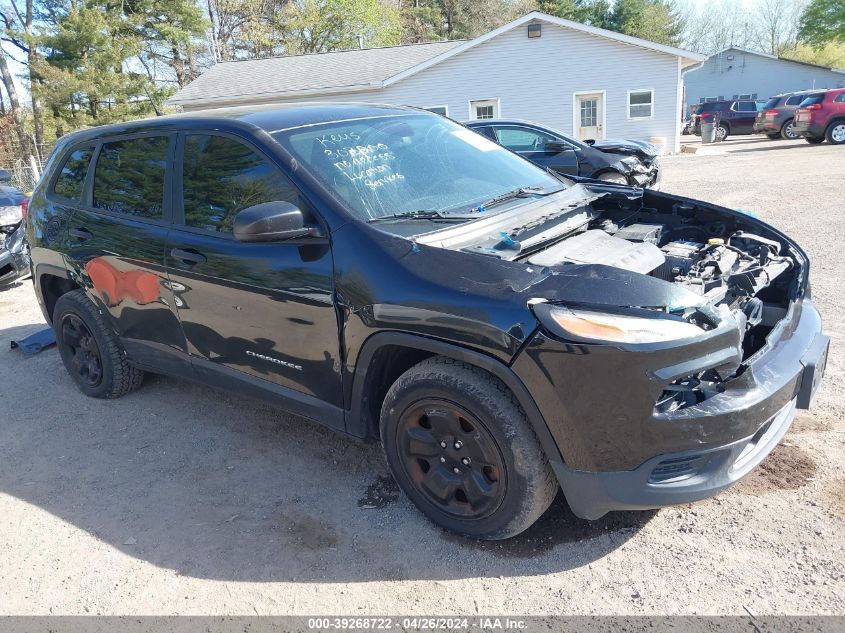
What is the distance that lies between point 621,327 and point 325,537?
64.7 inches

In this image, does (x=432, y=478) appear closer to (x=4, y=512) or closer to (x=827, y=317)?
(x=4, y=512)

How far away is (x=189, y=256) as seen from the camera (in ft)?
10.9

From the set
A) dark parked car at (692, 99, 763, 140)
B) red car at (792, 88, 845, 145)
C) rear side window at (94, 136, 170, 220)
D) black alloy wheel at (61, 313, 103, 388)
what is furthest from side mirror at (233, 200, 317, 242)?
dark parked car at (692, 99, 763, 140)

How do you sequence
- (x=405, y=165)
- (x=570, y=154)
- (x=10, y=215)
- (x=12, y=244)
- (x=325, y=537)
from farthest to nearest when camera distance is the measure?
(x=570, y=154), (x=10, y=215), (x=12, y=244), (x=405, y=165), (x=325, y=537)

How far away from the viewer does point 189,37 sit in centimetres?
3125

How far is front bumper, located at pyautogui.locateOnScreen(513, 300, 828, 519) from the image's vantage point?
217 cm

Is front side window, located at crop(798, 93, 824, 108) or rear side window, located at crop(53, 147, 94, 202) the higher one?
rear side window, located at crop(53, 147, 94, 202)

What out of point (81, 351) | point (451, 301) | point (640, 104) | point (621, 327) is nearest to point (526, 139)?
point (81, 351)

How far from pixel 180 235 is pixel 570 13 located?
4041 cm

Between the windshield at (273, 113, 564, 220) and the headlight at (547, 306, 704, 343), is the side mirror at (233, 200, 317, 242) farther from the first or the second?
the headlight at (547, 306, 704, 343)

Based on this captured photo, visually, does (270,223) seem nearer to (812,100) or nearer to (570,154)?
(570,154)

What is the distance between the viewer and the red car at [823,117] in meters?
19.2

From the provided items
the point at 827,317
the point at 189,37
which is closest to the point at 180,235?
the point at 827,317

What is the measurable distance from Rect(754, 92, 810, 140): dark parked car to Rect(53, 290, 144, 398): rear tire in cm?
2304
